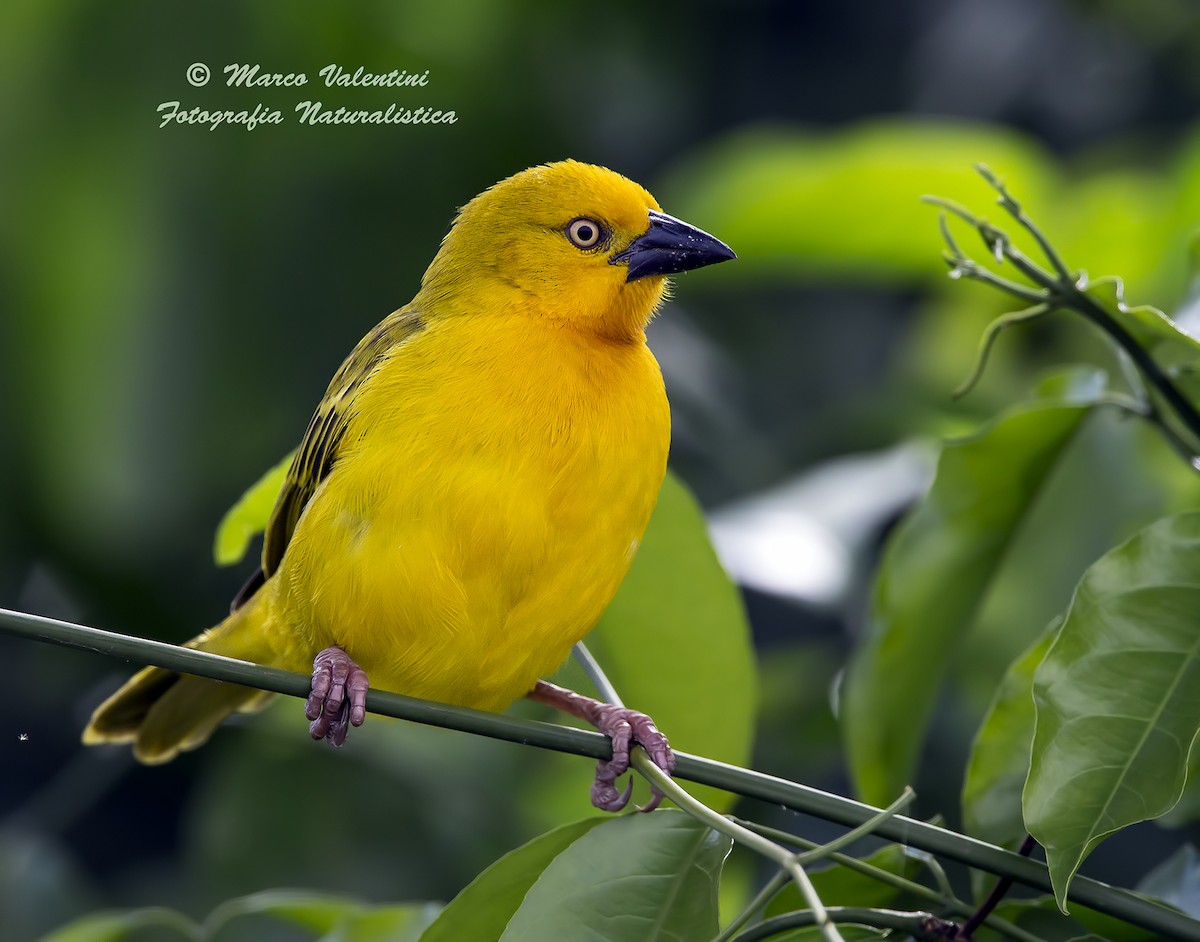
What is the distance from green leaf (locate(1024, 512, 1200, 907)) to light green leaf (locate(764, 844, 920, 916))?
39 centimetres

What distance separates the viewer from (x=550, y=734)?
1.80 m

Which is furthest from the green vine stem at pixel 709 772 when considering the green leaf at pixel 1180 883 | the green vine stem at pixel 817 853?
the green leaf at pixel 1180 883

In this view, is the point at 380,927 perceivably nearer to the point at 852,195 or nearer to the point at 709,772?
the point at 709,772

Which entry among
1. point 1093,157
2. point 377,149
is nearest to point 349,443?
point 377,149

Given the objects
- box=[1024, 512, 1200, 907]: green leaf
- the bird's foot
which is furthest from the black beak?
box=[1024, 512, 1200, 907]: green leaf

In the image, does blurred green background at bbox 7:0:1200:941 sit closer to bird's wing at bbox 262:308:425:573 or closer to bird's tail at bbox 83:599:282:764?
bird's tail at bbox 83:599:282:764

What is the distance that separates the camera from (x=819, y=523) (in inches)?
139

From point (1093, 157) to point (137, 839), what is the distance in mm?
4013

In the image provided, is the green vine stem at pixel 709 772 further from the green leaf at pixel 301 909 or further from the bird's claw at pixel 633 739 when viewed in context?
the green leaf at pixel 301 909

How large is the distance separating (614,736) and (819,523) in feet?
4.79

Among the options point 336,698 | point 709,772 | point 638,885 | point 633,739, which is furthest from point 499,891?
point 336,698

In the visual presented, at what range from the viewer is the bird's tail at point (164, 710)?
308 centimetres

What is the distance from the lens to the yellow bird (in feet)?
7.89

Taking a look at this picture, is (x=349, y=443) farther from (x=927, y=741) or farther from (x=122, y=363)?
(x=927, y=741)
